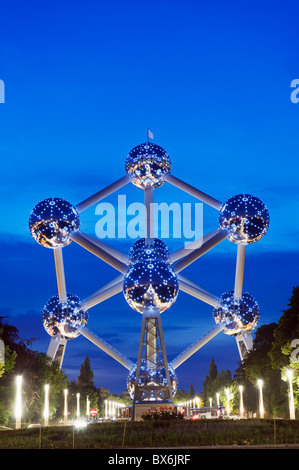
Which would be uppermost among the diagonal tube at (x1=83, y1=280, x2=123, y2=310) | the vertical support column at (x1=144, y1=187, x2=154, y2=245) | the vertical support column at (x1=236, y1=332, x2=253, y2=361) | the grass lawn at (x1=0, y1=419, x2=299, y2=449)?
the vertical support column at (x1=144, y1=187, x2=154, y2=245)

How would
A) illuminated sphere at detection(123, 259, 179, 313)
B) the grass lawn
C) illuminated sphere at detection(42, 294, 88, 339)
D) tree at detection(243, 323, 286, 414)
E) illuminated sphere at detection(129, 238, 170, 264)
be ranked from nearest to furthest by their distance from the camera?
the grass lawn
illuminated sphere at detection(123, 259, 179, 313)
illuminated sphere at detection(129, 238, 170, 264)
illuminated sphere at detection(42, 294, 88, 339)
tree at detection(243, 323, 286, 414)

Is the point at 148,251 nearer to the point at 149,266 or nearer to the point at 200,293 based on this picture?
the point at 149,266

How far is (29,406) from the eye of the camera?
194ft

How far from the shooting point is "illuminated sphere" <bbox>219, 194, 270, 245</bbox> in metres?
51.2

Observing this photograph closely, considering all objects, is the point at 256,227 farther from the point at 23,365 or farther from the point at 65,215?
the point at 23,365

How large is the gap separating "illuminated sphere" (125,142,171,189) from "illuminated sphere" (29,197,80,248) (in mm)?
6326

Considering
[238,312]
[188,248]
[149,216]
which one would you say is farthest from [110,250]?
[238,312]

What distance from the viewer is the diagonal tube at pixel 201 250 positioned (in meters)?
55.6

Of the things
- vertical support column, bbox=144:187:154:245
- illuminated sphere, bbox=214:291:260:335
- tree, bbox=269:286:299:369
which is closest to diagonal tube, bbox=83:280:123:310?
vertical support column, bbox=144:187:154:245

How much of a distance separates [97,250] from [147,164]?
28.3ft

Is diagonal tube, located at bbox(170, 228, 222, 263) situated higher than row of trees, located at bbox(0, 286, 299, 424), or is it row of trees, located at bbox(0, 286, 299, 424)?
diagonal tube, located at bbox(170, 228, 222, 263)

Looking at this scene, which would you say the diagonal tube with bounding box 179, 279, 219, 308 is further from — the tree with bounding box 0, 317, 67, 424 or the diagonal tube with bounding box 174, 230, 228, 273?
the tree with bounding box 0, 317, 67, 424

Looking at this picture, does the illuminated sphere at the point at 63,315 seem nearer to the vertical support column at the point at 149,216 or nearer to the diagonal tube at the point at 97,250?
the diagonal tube at the point at 97,250

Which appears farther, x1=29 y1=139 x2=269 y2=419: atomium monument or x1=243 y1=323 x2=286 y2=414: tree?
x1=243 y1=323 x2=286 y2=414: tree
